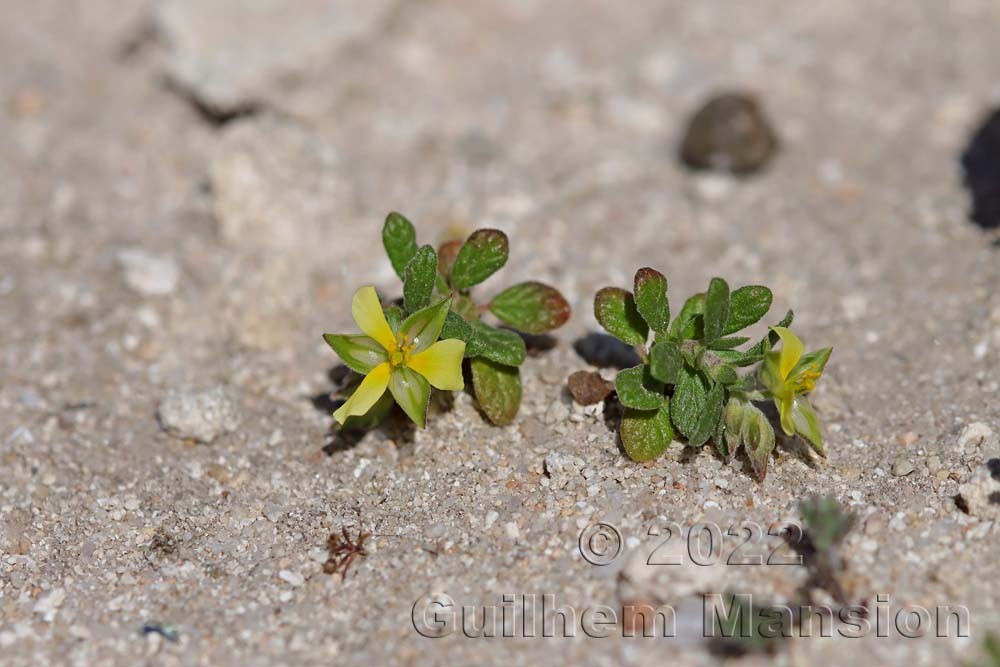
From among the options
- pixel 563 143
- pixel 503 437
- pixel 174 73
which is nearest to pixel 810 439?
pixel 503 437

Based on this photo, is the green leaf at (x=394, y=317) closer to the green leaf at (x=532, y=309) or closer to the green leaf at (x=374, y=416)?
the green leaf at (x=374, y=416)

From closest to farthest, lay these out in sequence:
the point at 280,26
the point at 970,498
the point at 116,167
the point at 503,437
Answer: the point at 970,498 → the point at 503,437 → the point at 116,167 → the point at 280,26

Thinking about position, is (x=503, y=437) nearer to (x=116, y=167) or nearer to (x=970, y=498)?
(x=970, y=498)

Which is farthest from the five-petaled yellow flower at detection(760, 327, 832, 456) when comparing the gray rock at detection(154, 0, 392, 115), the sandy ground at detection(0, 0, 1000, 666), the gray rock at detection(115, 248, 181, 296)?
the gray rock at detection(154, 0, 392, 115)

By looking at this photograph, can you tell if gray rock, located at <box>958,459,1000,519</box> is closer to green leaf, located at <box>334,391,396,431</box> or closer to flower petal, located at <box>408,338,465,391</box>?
flower petal, located at <box>408,338,465,391</box>

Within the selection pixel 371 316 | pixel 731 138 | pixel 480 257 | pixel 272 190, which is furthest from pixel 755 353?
pixel 272 190

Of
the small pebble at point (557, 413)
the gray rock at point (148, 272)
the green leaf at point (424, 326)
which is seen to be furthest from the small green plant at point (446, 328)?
the gray rock at point (148, 272)

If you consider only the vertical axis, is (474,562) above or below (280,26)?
below
